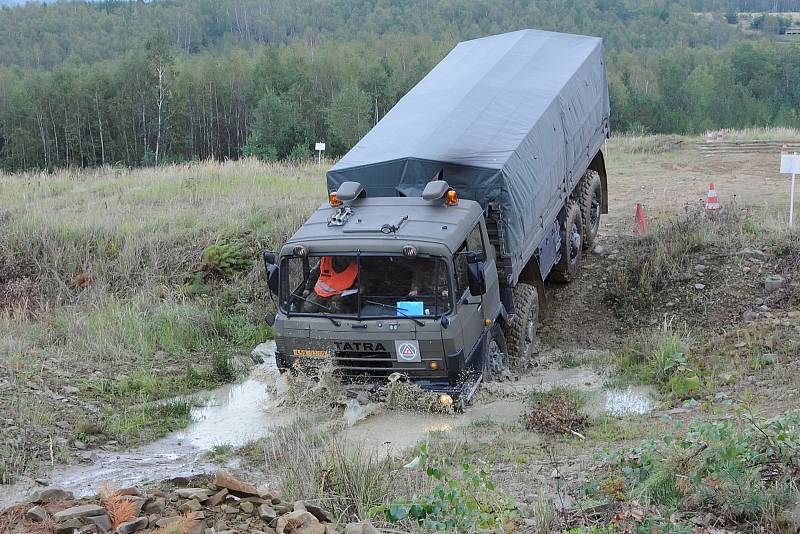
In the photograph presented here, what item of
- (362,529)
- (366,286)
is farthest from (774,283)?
(362,529)

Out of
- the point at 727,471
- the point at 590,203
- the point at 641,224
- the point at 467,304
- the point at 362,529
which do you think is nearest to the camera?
the point at 362,529

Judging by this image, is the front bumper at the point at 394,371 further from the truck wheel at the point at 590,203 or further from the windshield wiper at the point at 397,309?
the truck wheel at the point at 590,203

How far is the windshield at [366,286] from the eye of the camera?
28.5 ft

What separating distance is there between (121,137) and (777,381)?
52.4 meters

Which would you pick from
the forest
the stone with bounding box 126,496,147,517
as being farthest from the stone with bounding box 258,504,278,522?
the forest

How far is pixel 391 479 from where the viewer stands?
20.9ft

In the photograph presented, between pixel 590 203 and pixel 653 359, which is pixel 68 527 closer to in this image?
pixel 653 359

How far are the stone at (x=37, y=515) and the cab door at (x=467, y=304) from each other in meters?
4.25

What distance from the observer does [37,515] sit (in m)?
5.60

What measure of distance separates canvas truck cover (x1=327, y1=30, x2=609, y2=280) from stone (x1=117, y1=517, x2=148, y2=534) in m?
5.39

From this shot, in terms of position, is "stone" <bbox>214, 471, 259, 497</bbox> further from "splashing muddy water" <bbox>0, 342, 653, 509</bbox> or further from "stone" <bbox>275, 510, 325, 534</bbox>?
"splashing muddy water" <bbox>0, 342, 653, 509</bbox>

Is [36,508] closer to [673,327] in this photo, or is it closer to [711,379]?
[711,379]

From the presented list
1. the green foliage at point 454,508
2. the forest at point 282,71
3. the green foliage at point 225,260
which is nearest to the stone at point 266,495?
the green foliage at point 454,508

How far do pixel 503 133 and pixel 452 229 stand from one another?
2298mm
